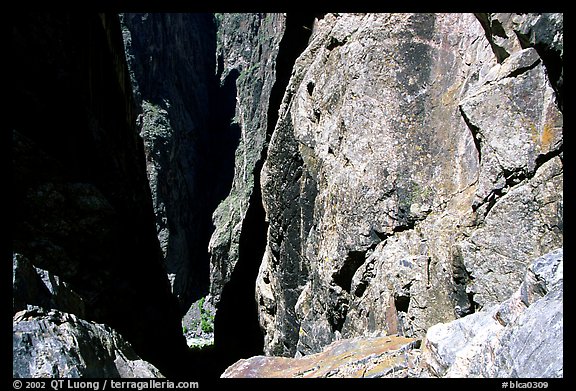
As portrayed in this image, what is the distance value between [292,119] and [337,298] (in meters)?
6.76

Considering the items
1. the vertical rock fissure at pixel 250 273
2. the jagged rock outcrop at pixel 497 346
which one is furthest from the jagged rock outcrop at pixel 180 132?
the jagged rock outcrop at pixel 497 346

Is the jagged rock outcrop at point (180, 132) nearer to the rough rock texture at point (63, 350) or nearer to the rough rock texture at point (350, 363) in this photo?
the rough rock texture at point (350, 363)

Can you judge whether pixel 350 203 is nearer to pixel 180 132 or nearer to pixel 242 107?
pixel 242 107

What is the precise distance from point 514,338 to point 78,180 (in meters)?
15.4

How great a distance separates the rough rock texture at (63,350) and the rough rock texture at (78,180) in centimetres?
629

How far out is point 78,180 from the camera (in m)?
16.3

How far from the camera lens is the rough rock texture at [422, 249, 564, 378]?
4438 mm

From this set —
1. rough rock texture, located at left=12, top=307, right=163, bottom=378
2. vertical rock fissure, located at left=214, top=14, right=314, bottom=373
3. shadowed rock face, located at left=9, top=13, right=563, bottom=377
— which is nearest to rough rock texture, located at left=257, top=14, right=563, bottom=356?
shadowed rock face, located at left=9, top=13, right=563, bottom=377

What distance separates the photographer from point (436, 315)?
912cm

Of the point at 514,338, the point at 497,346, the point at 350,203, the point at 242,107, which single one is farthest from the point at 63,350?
the point at 242,107

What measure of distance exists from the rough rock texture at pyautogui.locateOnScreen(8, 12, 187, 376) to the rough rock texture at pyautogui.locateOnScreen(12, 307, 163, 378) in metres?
6.29

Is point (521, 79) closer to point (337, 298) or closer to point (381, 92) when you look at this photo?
point (381, 92)

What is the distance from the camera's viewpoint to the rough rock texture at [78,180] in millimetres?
14445

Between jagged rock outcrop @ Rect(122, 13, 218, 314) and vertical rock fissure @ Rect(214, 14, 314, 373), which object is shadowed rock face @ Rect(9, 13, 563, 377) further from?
jagged rock outcrop @ Rect(122, 13, 218, 314)
